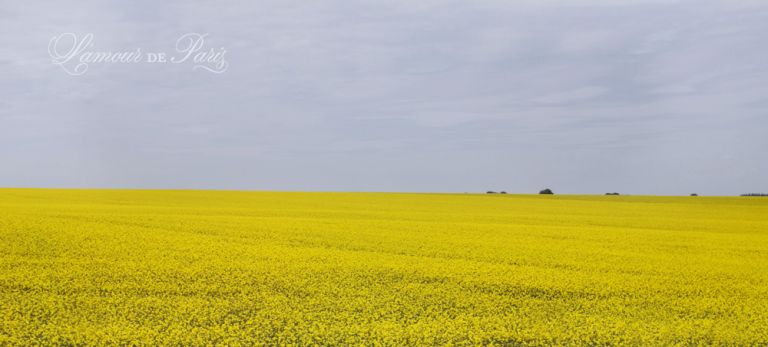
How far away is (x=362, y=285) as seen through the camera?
1309 centimetres

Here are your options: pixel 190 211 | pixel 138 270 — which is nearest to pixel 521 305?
pixel 138 270

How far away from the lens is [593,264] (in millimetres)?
16609

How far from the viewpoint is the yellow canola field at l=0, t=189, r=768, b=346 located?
401 inches

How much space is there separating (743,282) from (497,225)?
1127 cm

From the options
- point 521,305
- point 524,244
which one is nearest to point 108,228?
point 524,244

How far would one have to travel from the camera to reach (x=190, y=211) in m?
29.4

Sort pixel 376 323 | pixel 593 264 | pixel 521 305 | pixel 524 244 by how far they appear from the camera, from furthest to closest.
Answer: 1. pixel 524 244
2. pixel 593 264
3. pixel 521 305
4. pixel 376 323

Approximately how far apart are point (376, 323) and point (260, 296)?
2.68 meters

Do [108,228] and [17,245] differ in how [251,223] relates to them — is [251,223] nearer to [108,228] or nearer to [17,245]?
[108,228]

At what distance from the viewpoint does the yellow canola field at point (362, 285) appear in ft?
33.4

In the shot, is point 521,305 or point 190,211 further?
point 190,211

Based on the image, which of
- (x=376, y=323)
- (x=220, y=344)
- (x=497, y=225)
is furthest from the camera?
(x=497, y=225)

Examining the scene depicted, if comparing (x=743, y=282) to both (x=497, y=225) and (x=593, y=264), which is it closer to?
(x=593, y=264)

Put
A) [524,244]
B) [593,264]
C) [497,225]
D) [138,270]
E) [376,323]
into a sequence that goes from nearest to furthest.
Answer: [376,323]
[138,270]
[593,264]
[524,244]
[497,225]
